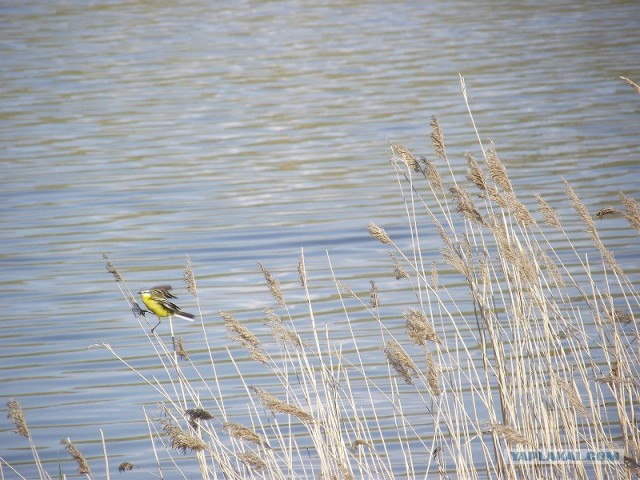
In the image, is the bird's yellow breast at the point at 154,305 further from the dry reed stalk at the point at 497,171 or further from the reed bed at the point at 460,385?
the dry reed stalk at the point at 497,171

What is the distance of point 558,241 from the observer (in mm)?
9117

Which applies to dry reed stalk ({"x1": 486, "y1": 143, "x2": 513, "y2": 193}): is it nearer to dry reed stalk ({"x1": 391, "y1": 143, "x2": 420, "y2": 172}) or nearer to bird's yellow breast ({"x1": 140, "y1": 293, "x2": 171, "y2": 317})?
dry reed stalk ({"x1": 391, "y1": 143, "x2": 420, "y2": 172})

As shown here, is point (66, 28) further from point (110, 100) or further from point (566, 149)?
point (566, 149)

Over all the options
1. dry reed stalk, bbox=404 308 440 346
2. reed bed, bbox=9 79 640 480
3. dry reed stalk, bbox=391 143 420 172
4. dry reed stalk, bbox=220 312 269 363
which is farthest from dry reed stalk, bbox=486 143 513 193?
dry reed stalk, bbox=220 312 269 363

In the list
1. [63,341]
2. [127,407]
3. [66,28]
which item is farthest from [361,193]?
[66,28]

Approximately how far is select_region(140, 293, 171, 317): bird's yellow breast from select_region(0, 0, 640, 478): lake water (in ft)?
5.91

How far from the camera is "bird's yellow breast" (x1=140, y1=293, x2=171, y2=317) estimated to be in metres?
4.17

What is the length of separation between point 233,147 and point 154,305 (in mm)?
9442

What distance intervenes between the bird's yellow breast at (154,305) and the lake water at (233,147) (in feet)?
5.91

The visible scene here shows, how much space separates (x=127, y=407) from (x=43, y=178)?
20.8ft

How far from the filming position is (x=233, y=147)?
44.5 ft

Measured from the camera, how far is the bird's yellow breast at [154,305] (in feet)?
13.7

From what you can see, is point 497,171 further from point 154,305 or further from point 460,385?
point 154,305

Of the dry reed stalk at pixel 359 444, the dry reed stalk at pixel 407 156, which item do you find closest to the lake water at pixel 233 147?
the dry reed stalk at pixel 359 444
